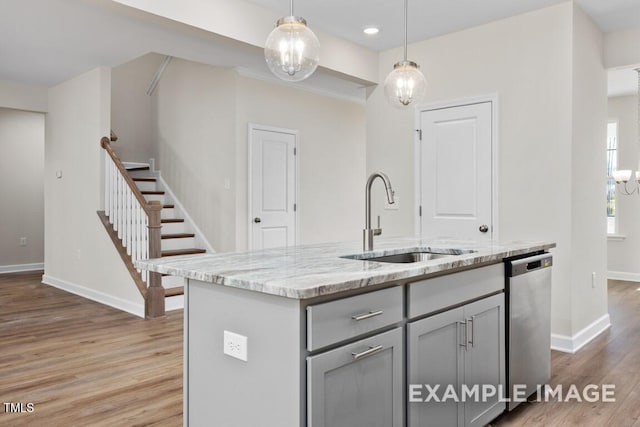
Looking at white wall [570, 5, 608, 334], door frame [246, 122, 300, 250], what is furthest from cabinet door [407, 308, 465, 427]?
door frame [246, 122, 300, 250]

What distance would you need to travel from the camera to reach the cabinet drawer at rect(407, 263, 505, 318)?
1.87 metres

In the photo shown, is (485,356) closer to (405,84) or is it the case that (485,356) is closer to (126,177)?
(405,84)

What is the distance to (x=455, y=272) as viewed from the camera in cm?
210

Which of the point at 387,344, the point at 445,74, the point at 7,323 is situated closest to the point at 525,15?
the point at 445,74

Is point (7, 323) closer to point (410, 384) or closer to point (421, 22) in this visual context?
point (410, 384)

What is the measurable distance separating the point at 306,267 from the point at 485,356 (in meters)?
1.07

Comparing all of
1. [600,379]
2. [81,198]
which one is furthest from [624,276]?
[81,198]

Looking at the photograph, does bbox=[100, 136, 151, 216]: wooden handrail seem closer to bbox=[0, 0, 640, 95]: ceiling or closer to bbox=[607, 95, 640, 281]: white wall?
bbox=[0, 0, 640, 95]: ceiling

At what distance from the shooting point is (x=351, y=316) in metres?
1.57

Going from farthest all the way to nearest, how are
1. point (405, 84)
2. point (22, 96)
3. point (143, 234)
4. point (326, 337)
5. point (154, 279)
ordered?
1. point (22, 96)
2. point (143, 234)
3. point (154, 279)
4. point (405, 84)
5. point (326, 337)

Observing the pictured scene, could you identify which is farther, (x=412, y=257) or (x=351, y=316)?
(x=412, y=257)

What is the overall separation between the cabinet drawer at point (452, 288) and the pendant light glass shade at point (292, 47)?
121cm

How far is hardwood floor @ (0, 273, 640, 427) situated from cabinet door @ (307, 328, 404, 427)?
1064 mm

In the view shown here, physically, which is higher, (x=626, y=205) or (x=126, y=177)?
(x=126, y=177)
